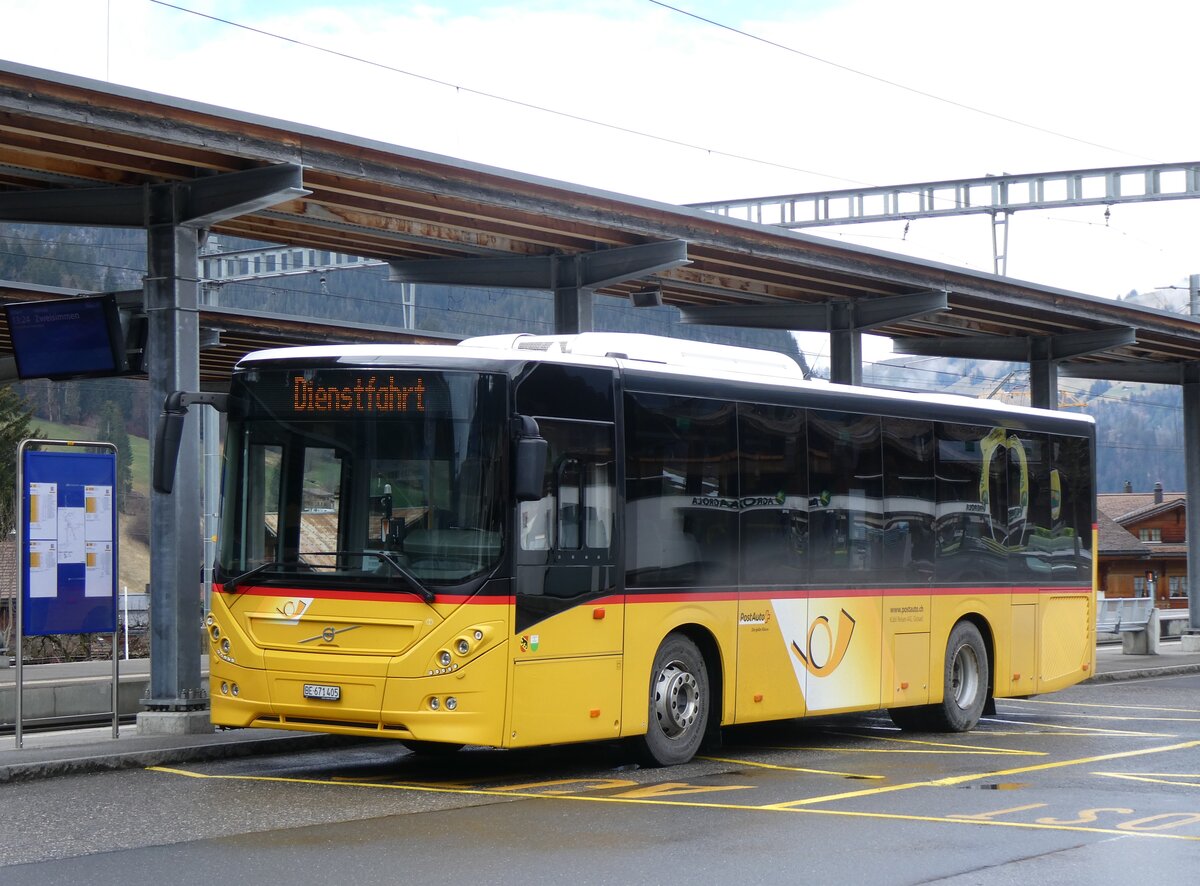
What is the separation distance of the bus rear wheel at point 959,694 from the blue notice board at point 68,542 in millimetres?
7506

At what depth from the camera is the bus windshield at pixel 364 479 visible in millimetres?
11219

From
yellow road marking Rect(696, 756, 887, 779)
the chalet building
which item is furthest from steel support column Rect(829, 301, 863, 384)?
the chalet building

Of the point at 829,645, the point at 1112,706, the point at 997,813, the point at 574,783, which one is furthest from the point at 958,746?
the point at 1112,706

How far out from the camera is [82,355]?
52.4 ft

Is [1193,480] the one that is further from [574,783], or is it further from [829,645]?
[574,783]

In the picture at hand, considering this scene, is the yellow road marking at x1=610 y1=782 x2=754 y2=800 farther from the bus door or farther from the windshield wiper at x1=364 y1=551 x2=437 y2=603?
the windshield wiper at x1=364 y1=551 x2=437 y2=603

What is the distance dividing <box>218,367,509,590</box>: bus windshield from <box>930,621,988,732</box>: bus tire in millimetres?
6471

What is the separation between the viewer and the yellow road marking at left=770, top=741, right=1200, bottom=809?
10.9 metres

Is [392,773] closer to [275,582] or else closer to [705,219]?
[275,582]

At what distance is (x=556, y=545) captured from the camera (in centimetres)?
1168

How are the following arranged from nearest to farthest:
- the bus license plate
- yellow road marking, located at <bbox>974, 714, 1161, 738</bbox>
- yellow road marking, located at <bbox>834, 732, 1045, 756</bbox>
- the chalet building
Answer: the bus license plate, yellow road marking, located at <bbox>834, 732, 1045, 756</bbox>, yellow road marking, located at <bbox>974, 714, 1161, 738</bbox>, the chalet building

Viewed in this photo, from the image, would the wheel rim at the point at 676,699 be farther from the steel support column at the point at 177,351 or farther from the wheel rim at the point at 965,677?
the steel support column at the point at 177,351

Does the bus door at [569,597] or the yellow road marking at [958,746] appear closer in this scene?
the bus door at [569,597]

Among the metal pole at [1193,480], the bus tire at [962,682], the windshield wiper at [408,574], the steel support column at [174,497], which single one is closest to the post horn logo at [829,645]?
the bus tire at [962,682]
